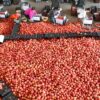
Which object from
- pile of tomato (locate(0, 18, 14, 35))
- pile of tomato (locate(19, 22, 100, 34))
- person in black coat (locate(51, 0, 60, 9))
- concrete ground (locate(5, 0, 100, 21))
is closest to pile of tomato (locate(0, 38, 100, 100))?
pile of tomato (locate(19, 22, 100, 34))

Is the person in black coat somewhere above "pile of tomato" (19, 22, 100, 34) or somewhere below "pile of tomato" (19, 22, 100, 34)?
above

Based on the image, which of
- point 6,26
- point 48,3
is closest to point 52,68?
point 6,26

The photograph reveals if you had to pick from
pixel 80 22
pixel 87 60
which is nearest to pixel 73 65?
pixel 87 60

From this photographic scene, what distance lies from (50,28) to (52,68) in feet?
8.22

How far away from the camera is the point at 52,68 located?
23.8ft

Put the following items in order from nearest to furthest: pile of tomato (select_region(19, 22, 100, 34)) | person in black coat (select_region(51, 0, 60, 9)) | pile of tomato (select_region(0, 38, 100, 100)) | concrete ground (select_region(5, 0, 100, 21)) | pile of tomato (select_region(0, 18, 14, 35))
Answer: pile of tomato (select_region(0, 38, 100, 100)), pile of tomato (select_region(19, 22, 100, 34)), pile of tomato (select_region(0, 18, 14, 35)), person in black coat (select_region(51, 0, 60, 9)), concrete ground (select_region(5, 0, 100, 21))

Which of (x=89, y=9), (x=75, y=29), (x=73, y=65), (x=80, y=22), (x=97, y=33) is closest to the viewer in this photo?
(x=73, y=65)

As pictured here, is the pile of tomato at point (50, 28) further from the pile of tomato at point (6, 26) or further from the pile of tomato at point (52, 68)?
the pile of tomato at point (52, 68)

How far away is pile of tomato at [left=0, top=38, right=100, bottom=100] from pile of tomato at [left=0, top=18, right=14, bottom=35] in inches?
37.5

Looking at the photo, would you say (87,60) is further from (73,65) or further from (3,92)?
(3,92)

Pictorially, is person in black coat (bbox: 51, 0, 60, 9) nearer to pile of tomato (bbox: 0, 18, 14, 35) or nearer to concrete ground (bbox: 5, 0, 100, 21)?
concrete ground (bbox: 5, 0, 100, 21)

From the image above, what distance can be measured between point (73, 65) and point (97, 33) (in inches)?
74.6

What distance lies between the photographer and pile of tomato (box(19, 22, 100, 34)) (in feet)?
30.3

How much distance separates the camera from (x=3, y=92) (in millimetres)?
6355
